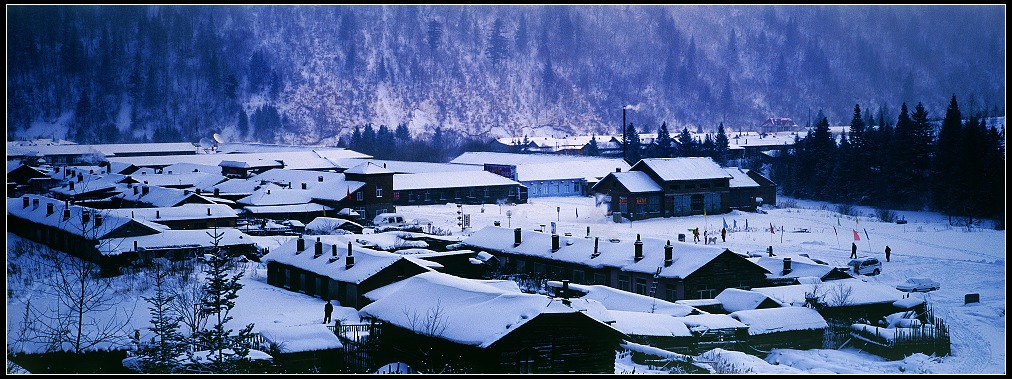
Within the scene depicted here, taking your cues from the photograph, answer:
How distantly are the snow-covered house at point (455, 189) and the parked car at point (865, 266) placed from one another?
2829 centimetres

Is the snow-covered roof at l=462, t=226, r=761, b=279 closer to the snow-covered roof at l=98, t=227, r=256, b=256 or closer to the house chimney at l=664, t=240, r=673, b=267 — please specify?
the house chimney at l=664, t=240, r=673, b=267

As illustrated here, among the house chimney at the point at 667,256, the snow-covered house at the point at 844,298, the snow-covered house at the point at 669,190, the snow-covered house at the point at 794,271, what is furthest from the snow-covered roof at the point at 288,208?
the snow-covered house at the point at 844,298

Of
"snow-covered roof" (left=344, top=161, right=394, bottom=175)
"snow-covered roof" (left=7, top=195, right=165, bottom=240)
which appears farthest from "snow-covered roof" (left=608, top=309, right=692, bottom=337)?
"snow-covered roof" (left=344, top=161, right=394, bottom=175)

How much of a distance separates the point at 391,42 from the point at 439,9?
10.1m

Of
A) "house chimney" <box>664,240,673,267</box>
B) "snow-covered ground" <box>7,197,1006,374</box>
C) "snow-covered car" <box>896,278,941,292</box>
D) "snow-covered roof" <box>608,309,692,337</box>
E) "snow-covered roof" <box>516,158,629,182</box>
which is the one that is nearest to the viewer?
"snow-covered ground" <box>7,197,1006,374</box>

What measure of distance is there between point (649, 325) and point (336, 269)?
9.78 meters

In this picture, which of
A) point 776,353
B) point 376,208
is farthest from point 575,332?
point 376,208

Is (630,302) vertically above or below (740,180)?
below

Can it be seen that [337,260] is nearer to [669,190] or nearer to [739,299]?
[739,299]

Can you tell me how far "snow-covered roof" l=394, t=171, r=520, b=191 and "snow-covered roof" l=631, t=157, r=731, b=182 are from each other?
1078 centimetres

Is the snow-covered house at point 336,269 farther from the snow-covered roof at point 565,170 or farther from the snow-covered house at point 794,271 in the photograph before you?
the snow-covered roof at point 565,170

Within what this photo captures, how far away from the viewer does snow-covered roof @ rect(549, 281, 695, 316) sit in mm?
21297

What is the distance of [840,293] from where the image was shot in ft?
75.3

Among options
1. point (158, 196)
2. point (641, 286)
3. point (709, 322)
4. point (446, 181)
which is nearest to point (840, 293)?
point (709, 322)
